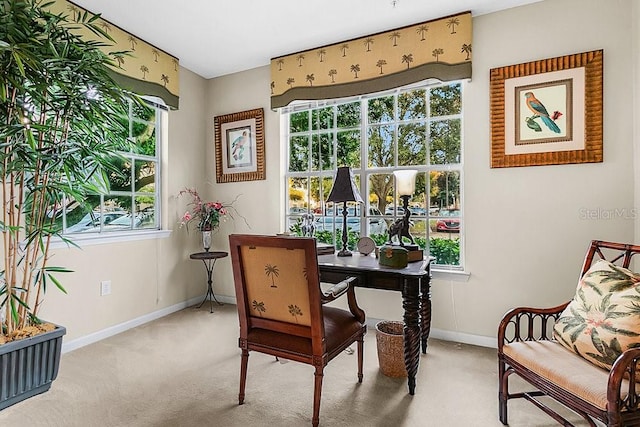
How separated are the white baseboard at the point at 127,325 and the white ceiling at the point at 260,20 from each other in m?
2.58

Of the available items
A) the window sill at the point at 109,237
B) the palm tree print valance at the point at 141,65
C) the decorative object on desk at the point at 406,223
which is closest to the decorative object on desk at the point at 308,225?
the decorative object on desk at the point at 406,223

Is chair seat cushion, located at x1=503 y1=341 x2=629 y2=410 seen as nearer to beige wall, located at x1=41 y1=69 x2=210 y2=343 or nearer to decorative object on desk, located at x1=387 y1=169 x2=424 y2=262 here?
decorative object on desk, located at x1=387 y1=169 x2=424 y2=262

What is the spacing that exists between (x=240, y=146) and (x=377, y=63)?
1.70m

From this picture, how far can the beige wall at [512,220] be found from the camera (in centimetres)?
232

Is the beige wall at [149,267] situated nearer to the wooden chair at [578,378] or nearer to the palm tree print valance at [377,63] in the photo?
the palm tree print valance at [377,63]

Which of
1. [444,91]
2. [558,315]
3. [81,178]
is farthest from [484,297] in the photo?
[81,178]

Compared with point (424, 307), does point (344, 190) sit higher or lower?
higher

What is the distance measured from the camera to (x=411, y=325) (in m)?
2.05

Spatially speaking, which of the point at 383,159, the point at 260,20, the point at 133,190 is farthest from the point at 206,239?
the point at 260,20

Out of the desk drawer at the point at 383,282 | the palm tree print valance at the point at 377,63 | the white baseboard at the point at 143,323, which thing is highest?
the palm tree print valance at the point at 377,63

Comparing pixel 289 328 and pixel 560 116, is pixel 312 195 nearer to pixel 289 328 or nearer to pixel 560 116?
pixel 289 328

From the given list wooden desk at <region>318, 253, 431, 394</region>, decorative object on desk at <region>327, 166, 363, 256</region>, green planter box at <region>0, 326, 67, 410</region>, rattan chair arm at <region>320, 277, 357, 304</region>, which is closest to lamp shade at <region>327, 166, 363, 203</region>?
decorative object on desk at <region>327, 166, 363, 256</region>

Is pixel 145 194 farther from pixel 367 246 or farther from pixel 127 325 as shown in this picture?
pixel 367 246

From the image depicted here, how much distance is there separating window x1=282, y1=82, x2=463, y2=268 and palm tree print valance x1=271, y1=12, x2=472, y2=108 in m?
0.14
